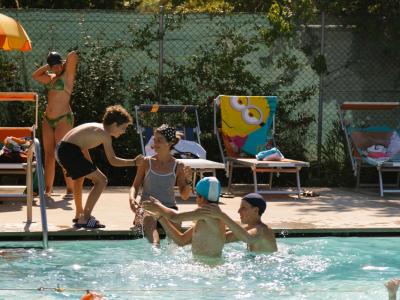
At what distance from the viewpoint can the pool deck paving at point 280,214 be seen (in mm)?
8469

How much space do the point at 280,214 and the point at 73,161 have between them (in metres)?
2.34

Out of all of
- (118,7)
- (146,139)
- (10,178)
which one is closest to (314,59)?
(146,139)

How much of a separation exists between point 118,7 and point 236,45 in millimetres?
5119

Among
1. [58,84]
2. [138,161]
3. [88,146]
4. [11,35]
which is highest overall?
[11,35]

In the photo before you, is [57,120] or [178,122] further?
[178,122]

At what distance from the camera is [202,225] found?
7.15 meters

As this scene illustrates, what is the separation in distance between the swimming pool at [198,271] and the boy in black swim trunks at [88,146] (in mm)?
417

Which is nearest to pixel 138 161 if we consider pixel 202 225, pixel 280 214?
pixel 202 225

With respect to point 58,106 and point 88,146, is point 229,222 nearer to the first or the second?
point 88,146

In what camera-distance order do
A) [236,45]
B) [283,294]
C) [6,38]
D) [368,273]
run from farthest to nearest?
[236,45] → [6,38] → [368,273] → [283,294]

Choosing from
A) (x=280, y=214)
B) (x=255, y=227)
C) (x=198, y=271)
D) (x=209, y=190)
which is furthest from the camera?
(x=280, y=214)

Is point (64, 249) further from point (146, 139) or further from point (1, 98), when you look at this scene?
point (146, 139)

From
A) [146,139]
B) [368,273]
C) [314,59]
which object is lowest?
[368,273]

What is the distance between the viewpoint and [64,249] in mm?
7938
